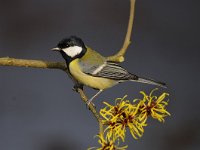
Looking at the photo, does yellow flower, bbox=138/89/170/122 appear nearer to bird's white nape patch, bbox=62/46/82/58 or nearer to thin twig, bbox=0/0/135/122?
thin twig, bbox=0/0/135/122

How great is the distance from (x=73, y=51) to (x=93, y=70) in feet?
0.39

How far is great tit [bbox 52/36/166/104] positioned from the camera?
1.80m

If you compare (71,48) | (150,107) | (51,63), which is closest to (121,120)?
(150,107)

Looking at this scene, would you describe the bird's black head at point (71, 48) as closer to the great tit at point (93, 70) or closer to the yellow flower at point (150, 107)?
the great tit at point (93, 70)

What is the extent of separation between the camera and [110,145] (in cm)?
133

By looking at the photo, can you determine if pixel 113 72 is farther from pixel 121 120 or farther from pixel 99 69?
pixel 121 120

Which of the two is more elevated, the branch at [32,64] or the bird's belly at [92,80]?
the branch at [32,64]

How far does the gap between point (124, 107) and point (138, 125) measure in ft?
0.21

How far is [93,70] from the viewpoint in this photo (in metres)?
1.87

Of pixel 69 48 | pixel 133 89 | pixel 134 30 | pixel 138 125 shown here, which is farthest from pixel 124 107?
pixel 134 30

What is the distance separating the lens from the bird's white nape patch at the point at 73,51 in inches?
68.8

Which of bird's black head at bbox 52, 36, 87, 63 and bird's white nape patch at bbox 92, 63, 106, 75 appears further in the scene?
bird's white nape patch at bbox 92, 63, 106, 75

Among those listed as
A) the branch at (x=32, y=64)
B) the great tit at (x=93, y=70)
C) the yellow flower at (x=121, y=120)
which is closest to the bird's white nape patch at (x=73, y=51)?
the great tit at (x=93, y=70)

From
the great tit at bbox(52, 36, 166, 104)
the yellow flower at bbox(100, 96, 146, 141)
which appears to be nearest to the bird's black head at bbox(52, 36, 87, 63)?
the great tit at bbox(52, 36, 166, 104)
